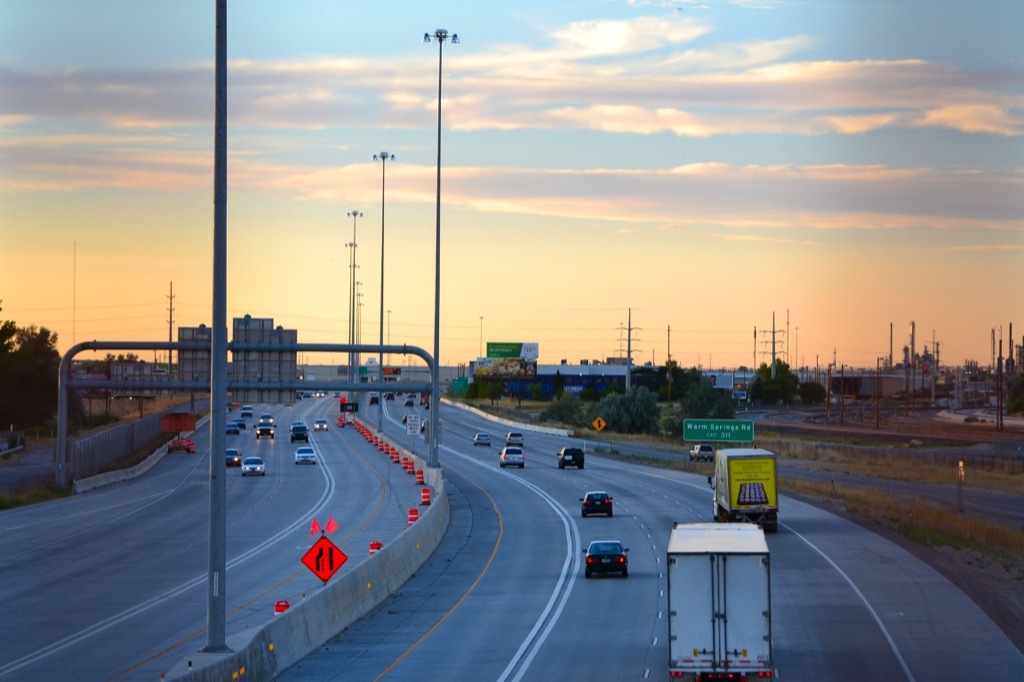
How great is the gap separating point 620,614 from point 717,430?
46.3 metres

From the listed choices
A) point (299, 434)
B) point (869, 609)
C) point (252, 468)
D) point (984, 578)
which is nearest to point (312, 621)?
point (869, 609)

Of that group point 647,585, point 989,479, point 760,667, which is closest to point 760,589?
point 760,667

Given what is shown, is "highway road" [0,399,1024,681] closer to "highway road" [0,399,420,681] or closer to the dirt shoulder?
"highway road" [0,399,420,681]

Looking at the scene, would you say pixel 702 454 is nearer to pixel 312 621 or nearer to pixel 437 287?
pixel 437 287

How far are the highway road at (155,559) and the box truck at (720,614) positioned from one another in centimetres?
773

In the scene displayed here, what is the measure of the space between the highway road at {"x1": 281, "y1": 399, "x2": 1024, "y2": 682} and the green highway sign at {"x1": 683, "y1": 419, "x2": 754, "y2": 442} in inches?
693

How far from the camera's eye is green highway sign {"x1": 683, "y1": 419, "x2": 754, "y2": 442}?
3014 inches

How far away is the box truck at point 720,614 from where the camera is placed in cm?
2259

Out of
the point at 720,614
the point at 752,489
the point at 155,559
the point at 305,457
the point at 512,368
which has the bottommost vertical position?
the point at 155,559

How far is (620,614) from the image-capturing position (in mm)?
32375

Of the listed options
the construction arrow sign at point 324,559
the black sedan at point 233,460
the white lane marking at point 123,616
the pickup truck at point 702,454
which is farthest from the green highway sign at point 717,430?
the construction arrow sign at point 324,559

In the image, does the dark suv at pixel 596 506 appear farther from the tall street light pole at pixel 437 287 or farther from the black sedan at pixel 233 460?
the black sedan at pixel 233 460

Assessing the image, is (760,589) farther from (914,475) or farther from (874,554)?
(914,475)

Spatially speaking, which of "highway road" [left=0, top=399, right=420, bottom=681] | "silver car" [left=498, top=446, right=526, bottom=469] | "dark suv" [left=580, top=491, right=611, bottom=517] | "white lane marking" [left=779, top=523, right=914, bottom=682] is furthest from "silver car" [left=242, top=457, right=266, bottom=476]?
"white lane marking" [left=779, top=523, right=914, bottom=682]
